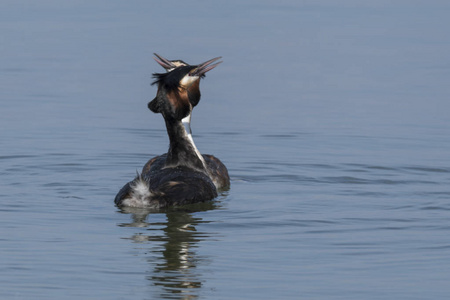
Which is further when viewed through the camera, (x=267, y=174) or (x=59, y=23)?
(x=59, y=23)

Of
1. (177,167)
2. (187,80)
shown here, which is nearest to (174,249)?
(177,167)

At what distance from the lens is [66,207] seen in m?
11.1

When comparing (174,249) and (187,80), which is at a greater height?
(187,80)

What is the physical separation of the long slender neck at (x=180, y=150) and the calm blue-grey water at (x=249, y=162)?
0.55 m

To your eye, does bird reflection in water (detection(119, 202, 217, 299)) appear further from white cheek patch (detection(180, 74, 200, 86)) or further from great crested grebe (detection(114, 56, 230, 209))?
white cheek patch (detection(180, 74, 200, 86))

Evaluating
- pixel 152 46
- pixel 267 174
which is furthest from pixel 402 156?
pixel 152 46

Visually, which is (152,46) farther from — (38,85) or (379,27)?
(379,27)

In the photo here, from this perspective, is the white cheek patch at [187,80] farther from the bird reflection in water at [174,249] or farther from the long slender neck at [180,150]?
the bird reflection in water at [174,249]

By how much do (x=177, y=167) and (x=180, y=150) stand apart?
0.24 m

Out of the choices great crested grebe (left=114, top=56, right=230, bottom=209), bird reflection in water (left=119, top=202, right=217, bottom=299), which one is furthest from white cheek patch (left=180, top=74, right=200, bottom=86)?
bird reflection in water (left=119, top=202, right=217, bottom=299)

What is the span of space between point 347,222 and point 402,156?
3.94m

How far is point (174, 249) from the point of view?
372 inches

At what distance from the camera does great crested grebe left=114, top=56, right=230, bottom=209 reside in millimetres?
10922

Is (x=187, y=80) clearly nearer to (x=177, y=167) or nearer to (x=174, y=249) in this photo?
(x=177, y=167)
